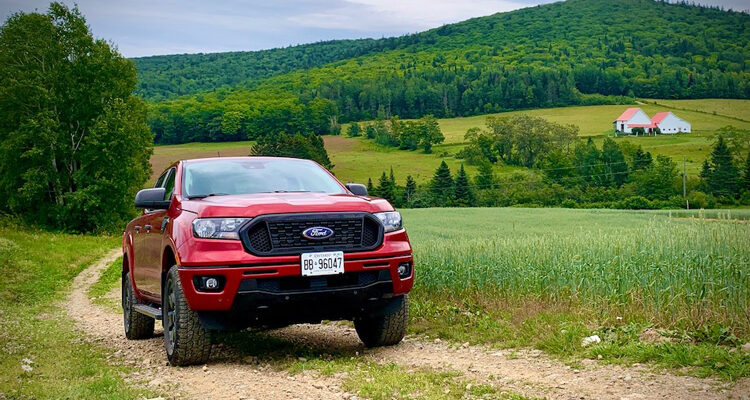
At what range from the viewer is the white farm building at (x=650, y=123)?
400 ft

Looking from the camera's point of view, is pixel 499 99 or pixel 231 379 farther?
pixel 499 99

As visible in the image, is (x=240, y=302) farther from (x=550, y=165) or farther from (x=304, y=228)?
(x=550, y=165)

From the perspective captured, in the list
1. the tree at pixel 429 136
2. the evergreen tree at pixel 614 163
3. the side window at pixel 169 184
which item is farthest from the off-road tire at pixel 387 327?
the tree at pixel 429 136

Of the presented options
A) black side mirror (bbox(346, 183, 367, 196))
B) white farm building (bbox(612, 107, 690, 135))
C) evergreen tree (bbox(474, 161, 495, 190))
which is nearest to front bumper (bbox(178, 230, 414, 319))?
black side mirror (bbox(346, 183, 367, 196))

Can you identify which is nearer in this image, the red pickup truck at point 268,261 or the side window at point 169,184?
the red pickup truck at point 268,261

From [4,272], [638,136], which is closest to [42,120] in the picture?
[4,272]

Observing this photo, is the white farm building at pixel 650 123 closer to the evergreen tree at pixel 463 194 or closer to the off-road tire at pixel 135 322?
the evergreen tree at pixel 463 194

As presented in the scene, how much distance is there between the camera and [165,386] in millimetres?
6184

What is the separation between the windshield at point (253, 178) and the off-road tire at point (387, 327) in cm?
148

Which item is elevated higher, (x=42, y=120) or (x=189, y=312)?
(x=42, y=120)

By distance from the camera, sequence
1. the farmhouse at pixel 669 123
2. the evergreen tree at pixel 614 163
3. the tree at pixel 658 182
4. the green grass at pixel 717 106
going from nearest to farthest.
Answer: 1. the tree at pixel 658 182
2. the evergreen tree at pixel 614 163
3. the farmhouse at pixel 669 123
4. the green grass at pixel 717 106

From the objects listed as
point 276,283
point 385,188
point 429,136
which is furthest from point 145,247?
point 429,136

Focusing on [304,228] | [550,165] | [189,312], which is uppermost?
[304,228]

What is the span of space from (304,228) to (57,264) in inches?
754
